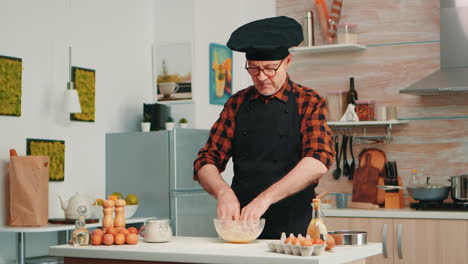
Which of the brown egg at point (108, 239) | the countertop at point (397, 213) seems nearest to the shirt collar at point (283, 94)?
the brown egg at point (108, 239)

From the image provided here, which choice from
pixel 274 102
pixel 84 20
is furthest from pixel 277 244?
pixel 84 20

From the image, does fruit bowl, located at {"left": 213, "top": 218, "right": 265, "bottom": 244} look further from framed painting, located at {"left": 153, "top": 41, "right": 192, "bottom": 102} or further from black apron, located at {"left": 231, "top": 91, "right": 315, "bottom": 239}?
framed painting, located at {"left": 153, "top": 41, "right": 192, "bottom": 102}

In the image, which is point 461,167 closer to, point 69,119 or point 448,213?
point 448,213

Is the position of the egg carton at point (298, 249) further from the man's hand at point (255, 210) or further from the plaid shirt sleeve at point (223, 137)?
the plaid shirt sleeve at point (223, 137)

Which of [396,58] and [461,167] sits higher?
[396,58]

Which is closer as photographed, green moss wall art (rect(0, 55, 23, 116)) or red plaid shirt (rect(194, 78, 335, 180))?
red plaid shirt (rect(194, 78, 335, 180))

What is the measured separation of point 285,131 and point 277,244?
718 millimetres

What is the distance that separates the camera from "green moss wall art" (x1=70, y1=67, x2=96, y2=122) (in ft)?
16.3

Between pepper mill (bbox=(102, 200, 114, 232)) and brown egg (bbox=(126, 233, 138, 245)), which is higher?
pepper mill (bbox=(102, 200, 114, 232))

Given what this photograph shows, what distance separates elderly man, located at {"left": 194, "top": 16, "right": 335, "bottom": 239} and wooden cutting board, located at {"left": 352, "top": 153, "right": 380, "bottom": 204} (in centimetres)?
220

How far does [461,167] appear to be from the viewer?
501 centimetres

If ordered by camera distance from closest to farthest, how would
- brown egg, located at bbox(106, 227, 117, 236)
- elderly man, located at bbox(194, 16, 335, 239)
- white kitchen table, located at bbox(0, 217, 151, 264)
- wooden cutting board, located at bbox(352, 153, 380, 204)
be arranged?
brown egg, located at bbox(106, 227, 117, 236) → elderly man, located at bbox(194, 16, 335, 239) → white kitchen table, located at bbox(0, 217, 151, 264) → wooden cutting board, located at bbox(352, 153, 380, 204)

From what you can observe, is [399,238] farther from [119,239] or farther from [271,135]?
[119,239]

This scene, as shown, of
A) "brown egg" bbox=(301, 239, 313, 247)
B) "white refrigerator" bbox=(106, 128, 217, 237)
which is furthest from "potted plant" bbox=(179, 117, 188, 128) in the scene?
"brown egg" bbox=(301, 239, 313, 247)
